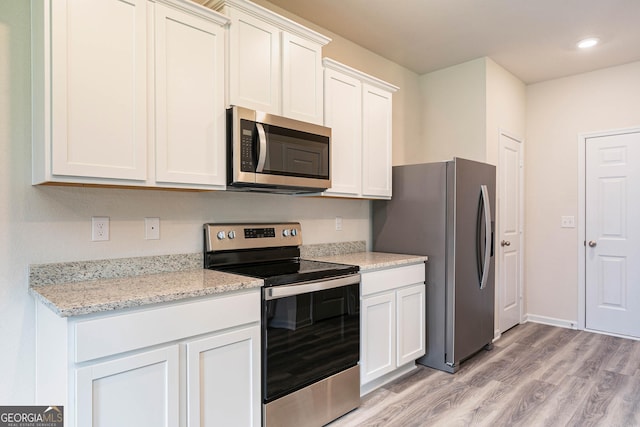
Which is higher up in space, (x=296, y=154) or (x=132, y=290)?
(x=296, y=154)

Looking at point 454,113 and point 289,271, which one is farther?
point 454,113

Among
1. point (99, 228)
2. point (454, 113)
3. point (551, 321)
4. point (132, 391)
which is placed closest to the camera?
point (132, 391)

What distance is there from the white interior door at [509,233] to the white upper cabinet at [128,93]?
317 cm

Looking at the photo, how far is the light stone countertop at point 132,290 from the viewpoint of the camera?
4.63ft

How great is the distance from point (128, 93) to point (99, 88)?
0.12m

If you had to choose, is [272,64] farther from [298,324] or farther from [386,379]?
[386,379]

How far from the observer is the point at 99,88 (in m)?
1.67

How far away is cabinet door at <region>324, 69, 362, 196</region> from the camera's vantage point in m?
2.74

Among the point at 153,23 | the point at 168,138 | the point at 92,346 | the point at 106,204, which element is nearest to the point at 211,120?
the point at 168,138

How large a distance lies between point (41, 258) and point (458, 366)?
2.90m

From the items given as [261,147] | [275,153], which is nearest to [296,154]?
[275,153]

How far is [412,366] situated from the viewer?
312 centimetres

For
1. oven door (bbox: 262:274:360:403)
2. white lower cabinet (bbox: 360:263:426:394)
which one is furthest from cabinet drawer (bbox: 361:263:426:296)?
oven door (bbox: 262:274:360:403)

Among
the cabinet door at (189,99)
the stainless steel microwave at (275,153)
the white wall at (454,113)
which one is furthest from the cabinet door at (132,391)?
the white wall at (454,113)
